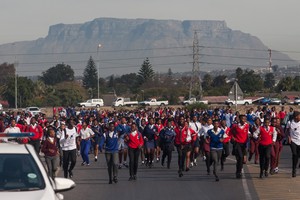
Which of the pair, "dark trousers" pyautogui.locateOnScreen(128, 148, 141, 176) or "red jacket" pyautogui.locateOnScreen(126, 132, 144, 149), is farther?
"red jacket" pyautogui.locateOnScreen(126, 132, 144, 149)

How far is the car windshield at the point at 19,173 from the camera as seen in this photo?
30.4ft

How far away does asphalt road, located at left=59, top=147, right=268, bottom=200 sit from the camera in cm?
1820

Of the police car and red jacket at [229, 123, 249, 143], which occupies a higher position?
the police car

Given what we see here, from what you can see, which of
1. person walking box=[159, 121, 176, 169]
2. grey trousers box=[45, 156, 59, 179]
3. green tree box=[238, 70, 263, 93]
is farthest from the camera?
green tree box=[238, 70, 263, 93]

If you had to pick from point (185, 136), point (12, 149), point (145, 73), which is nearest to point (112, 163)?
point (185, 136)

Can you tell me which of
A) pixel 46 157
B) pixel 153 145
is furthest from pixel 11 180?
pixel 153 145

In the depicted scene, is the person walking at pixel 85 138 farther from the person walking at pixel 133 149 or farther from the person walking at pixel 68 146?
the person walking at pixel 68 146

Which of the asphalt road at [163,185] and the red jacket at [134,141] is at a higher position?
the red jacket at [134,141]

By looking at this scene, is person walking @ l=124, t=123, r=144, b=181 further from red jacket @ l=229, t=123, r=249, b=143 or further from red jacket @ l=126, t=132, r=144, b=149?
red jacket @ l=229, t=123, r=249, b=143

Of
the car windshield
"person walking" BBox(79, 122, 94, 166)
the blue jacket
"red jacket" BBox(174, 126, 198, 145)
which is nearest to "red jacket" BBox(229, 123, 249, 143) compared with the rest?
"red jacket" BBox(174, 126, 198, 145)

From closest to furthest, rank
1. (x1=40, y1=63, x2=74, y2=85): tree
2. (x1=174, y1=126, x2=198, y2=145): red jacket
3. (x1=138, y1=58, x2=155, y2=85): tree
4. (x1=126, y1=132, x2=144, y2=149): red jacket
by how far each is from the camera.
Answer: (x1=126, y1=132, x2=144, y2=149): red jacket, (x1=174, y1=126, x2=198, y2=145): red jacket, (x1=138, y1=58, x2=155, y2=85): tree, (x1=40, y1=63, x2=74, y2=85): tree

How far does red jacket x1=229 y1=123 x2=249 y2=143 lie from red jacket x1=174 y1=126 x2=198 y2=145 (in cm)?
167

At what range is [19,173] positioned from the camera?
377 inches

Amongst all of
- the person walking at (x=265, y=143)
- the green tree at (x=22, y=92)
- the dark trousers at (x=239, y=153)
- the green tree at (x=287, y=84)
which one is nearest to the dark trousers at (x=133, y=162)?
the dark trousers at (x=239, y=153)
